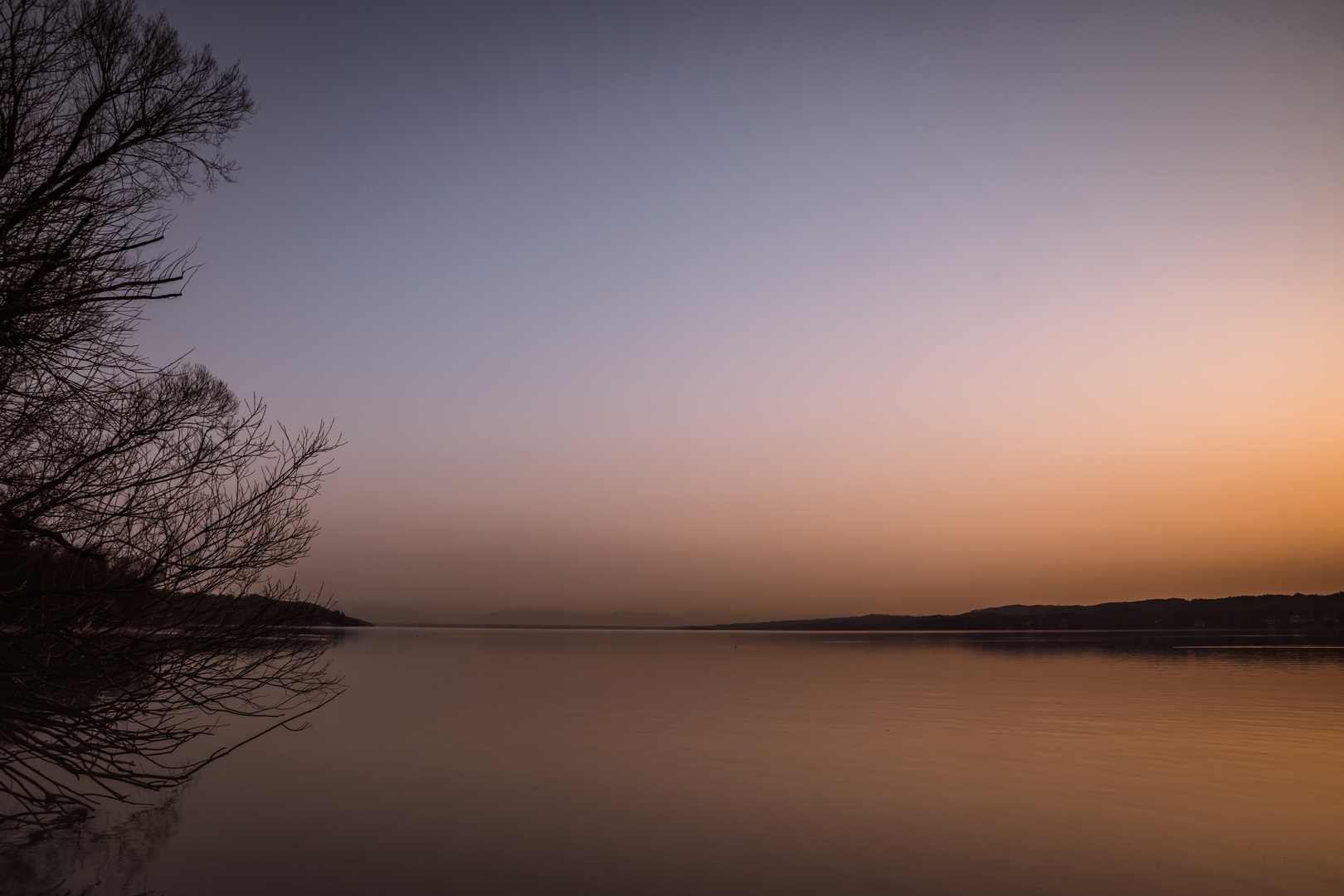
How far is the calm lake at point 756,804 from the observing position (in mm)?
9312

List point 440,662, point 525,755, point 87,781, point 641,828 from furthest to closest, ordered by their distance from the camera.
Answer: point 440,662 → point 525,755 → point 87,781 → point 641,828

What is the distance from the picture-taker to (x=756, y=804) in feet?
40.7

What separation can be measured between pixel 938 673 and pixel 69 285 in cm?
3664

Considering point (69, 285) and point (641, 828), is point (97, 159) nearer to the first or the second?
point (69, 285)

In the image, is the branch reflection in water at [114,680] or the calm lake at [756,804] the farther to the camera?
the calm lake at [756,804]

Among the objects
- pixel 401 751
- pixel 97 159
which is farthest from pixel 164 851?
pixel 97 159

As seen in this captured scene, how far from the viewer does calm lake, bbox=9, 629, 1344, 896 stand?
9.31m

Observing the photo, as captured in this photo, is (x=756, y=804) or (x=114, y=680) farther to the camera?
(x=756, y=804)

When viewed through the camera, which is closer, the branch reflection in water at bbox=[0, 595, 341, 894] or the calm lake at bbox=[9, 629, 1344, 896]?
the branch reflection in water at bbox=[0, 595, 341, 894]

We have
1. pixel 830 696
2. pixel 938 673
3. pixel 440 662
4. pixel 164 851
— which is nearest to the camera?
pixel 164 851

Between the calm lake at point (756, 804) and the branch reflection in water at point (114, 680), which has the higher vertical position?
the branch reflection in water at point (114, 680)

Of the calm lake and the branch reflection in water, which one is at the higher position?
the branch reflection in water

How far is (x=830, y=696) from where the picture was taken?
27.0 metres

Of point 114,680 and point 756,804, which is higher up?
point 114,680
